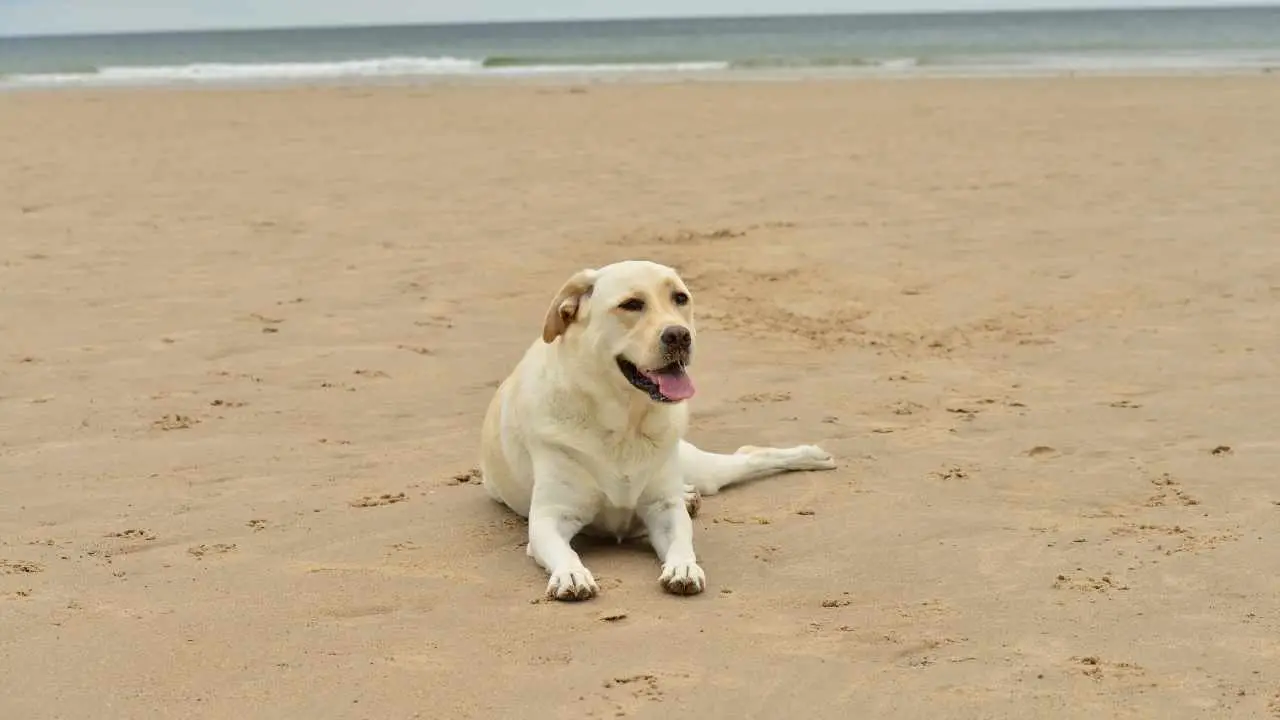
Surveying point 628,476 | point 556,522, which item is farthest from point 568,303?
point 556,522

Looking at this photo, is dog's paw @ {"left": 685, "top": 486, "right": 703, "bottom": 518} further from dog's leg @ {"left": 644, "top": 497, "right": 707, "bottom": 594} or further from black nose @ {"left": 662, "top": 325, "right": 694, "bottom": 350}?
black nose @ {"left": 662, "top": 325, "right": 694, "bottom": 350}

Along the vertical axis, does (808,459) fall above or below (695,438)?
above

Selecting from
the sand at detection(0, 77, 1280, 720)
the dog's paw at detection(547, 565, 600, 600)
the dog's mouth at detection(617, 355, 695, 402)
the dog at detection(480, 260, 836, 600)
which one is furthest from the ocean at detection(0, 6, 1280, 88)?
the dog's paw at detection(547, 565, 600, 600)

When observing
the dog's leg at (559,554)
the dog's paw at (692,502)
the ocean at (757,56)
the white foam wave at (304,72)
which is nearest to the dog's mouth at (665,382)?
the dog's leg at (559,554)

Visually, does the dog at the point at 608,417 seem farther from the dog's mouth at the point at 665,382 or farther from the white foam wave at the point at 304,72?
the white foam wave at the point at 304,72

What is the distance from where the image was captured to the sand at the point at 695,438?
12.3 ft

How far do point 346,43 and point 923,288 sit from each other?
73.3m

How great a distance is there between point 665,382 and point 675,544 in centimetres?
55

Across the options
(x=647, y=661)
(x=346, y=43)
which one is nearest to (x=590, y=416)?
(x=647, y=661)

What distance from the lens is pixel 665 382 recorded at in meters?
4.57

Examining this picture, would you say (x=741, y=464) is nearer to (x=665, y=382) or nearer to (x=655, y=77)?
(x=665, y=382)

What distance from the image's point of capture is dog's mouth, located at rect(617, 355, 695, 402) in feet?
15.0

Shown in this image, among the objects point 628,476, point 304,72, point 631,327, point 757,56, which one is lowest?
point 304,72

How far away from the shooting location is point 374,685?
3.65 meters
